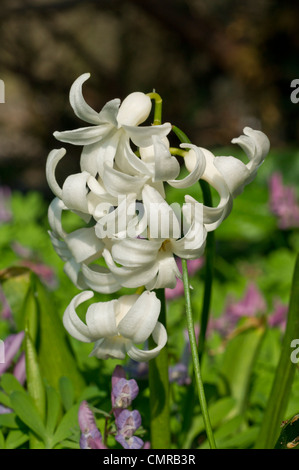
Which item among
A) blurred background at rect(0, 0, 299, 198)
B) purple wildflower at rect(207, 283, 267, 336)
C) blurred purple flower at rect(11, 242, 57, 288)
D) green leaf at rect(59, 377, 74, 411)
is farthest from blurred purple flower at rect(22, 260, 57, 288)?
blurred background at rect(0, 0, 299, 198)

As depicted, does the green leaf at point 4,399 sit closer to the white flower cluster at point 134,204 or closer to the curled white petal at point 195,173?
the white flower cluster at point 134,204

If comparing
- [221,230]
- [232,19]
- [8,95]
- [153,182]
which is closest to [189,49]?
[232,19]

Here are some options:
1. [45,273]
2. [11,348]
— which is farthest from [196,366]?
[45,273]

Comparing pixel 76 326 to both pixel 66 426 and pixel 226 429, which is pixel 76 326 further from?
pixel 226 429

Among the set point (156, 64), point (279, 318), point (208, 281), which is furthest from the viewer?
point (156, 64)

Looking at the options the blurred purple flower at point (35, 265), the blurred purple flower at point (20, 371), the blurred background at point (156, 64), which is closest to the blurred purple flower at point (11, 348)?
the blurred purple flower at point (20, 371)

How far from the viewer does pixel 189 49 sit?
4.66m

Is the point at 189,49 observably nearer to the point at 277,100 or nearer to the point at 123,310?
the point at 277,100

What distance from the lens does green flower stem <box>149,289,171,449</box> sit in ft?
3.07

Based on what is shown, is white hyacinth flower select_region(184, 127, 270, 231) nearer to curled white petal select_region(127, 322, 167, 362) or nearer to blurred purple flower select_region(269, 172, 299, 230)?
curled white petal select_region(127, 322, 167, 362)

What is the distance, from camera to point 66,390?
3.58 feet

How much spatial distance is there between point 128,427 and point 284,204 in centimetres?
153

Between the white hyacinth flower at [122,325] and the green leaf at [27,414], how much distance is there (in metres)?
0.26

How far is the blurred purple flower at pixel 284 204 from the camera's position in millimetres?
2252
